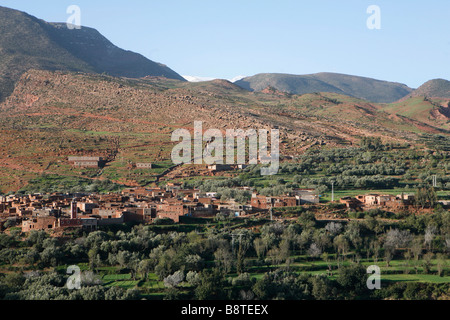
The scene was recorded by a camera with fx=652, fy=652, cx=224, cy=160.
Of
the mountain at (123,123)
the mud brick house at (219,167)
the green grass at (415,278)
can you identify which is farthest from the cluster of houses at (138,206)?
the mountain at (123,123)

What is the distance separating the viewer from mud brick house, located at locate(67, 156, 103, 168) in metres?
63.7

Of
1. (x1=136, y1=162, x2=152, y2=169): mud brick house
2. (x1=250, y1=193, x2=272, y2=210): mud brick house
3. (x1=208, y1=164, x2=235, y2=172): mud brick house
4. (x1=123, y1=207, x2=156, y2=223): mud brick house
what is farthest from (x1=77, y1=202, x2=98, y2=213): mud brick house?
(x1=136, y1=162, x2=152, y2=169): mud brick house

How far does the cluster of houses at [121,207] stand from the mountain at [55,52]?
193 feet

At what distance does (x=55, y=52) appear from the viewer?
427ft

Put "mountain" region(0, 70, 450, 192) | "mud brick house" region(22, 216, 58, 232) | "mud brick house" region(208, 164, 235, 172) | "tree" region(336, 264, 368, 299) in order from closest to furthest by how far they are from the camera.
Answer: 1. "tree" region(336, 264, 368, 299)
2. "mud brick house" region(22, 216, 58, 232)
3. "mud brick house" region(208, 164, 235, 172)
4. "mountain" region(0, 70, 450, 192)

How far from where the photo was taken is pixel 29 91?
311ft

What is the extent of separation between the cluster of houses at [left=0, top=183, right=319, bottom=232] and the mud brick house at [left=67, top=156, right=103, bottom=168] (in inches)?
623

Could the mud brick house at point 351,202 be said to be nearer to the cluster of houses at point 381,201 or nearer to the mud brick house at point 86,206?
the cluster of houses at point 381,201

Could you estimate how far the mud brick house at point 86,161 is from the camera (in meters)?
63.7

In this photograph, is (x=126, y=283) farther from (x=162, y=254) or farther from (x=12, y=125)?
(x=12, y=125)

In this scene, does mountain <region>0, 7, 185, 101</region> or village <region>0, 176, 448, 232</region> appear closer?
village <region>0, 176, 448, 232</region>

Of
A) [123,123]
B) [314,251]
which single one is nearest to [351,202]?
[314,251]

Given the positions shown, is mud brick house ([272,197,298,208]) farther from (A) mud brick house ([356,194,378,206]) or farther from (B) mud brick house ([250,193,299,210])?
(A) mud brick house ([356,194,378,206])
